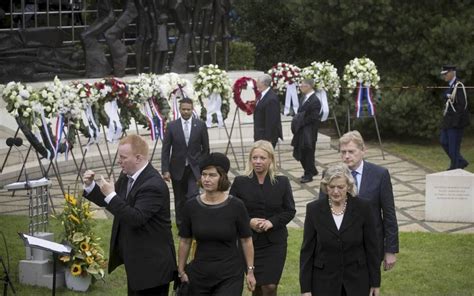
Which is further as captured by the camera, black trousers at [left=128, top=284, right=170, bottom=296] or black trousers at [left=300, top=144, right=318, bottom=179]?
black trousers at [left=300, top=144, right=318, bottom=179]

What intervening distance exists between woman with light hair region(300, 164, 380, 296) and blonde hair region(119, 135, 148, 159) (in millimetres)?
1455

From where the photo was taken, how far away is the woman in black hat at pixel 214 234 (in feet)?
31.9

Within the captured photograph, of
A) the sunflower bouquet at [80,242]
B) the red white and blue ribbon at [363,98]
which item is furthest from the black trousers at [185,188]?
the red white and blue ribbon at [363,98]

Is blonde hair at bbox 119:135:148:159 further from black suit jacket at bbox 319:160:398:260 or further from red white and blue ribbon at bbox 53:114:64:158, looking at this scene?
red white and blue ribbon at bbox 53:114:64:158

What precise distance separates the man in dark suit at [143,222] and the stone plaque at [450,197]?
891 centimetres

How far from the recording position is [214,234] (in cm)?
969

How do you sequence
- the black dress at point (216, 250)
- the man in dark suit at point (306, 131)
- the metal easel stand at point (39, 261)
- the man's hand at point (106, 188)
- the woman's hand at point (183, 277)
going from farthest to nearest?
the man in dark suit at point (306, 131) → the metal easel stand at point (39, 261) → the woman's hand at point (183, 277) → the black dress at point (216, 250) → the man's hand at point (106, 188)

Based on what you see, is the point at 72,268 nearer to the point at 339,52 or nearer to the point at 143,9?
the point at 143,9

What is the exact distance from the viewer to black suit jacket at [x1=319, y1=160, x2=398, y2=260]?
1041cm

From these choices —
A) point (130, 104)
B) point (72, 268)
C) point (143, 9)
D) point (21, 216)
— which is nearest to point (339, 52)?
point (143, 9)

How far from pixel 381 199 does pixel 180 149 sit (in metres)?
6.22

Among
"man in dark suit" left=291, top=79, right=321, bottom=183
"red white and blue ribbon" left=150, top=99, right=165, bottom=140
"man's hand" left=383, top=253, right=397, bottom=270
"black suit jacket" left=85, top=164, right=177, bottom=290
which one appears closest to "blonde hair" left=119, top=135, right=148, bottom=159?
"black suit jacket" left=85, top=164, right=177, bottom=290

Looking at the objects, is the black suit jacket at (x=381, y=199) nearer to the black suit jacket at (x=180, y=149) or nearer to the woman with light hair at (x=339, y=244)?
the woman with light hair at (x=339, y=244)

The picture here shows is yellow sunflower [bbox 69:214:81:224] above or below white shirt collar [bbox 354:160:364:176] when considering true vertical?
below
